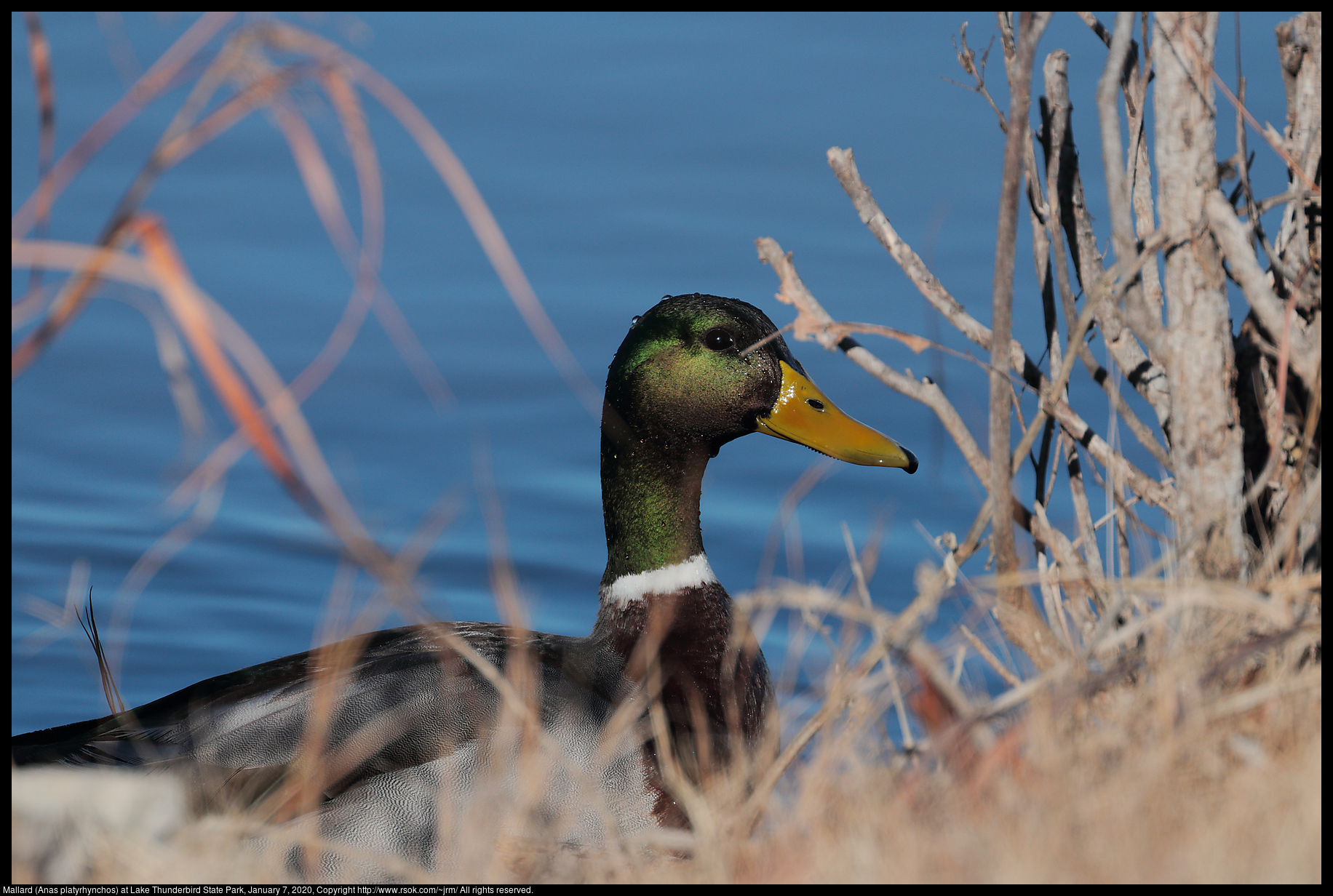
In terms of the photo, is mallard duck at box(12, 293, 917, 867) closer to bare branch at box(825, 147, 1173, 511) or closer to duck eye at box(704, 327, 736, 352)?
duck eye at box(704, 327, 736, 352)

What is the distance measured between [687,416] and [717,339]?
0.22 metres

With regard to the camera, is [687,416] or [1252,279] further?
[687,416]

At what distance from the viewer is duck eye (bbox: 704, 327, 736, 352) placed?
3.89 metres

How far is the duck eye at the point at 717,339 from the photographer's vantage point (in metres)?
3.89

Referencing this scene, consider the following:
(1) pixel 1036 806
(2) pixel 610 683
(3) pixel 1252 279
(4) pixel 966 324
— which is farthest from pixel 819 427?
(1) pixel 1036 806

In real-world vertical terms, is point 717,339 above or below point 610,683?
above

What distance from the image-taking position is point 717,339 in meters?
3.89

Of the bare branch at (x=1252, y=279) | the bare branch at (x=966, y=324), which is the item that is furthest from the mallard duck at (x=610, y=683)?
the bare branch at (x=1252, y=279)

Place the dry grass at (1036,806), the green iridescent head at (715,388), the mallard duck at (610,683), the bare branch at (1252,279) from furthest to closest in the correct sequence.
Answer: the green iridescent head at (715,388) < the mallard duck at (610,683) < the bare branch at (1252,279) < the dry grass at (1036,806)

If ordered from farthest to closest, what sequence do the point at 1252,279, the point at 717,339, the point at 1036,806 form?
the point at 717,339, the point at 1252,279, the point at 1036,806

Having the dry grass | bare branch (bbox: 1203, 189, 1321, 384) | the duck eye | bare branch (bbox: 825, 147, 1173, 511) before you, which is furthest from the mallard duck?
bare branch (bbox: 1203, 189, 1321, 384)

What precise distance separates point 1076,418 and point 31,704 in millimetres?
4075

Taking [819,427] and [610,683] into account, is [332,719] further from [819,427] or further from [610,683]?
[819,427]

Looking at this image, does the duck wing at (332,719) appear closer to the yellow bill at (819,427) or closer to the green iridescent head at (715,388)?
the green iridescent head at (715,388)
